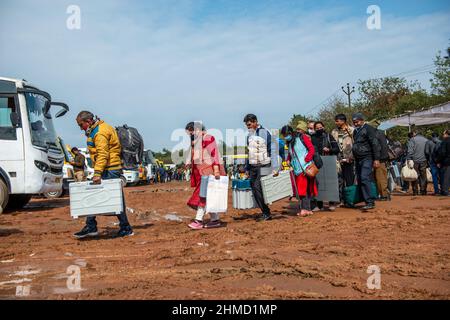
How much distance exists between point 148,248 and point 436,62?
1397 inches

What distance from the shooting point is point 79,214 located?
6453mm

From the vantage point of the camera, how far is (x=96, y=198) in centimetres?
651

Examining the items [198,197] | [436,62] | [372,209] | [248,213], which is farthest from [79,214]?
[436,62]

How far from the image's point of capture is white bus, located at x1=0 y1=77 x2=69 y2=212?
1070 centimetres

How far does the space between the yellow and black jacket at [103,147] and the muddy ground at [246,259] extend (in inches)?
46.1

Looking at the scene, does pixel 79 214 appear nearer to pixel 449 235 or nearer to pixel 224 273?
pixel 224 273

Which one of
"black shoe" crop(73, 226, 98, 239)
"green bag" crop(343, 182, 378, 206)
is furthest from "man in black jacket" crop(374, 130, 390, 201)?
"black shoe" crop(73, 226, 98, 239)

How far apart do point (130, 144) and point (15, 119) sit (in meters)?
16.4

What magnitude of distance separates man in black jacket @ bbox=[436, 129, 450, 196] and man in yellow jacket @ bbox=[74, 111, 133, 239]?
28.6 ft

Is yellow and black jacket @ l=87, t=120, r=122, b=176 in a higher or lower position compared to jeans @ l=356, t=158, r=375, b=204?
higher

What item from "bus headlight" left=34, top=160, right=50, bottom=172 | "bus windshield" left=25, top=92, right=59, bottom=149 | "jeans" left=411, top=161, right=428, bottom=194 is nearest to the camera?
"bus headlight" left=34, top=160, right=50, bottom=172

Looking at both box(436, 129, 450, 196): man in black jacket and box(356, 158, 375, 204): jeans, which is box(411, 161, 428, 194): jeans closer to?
box(436, 129, 450, 196): man in black jacket

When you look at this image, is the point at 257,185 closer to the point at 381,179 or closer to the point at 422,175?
the point at 381,179

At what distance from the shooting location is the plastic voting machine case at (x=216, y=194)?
721cm
